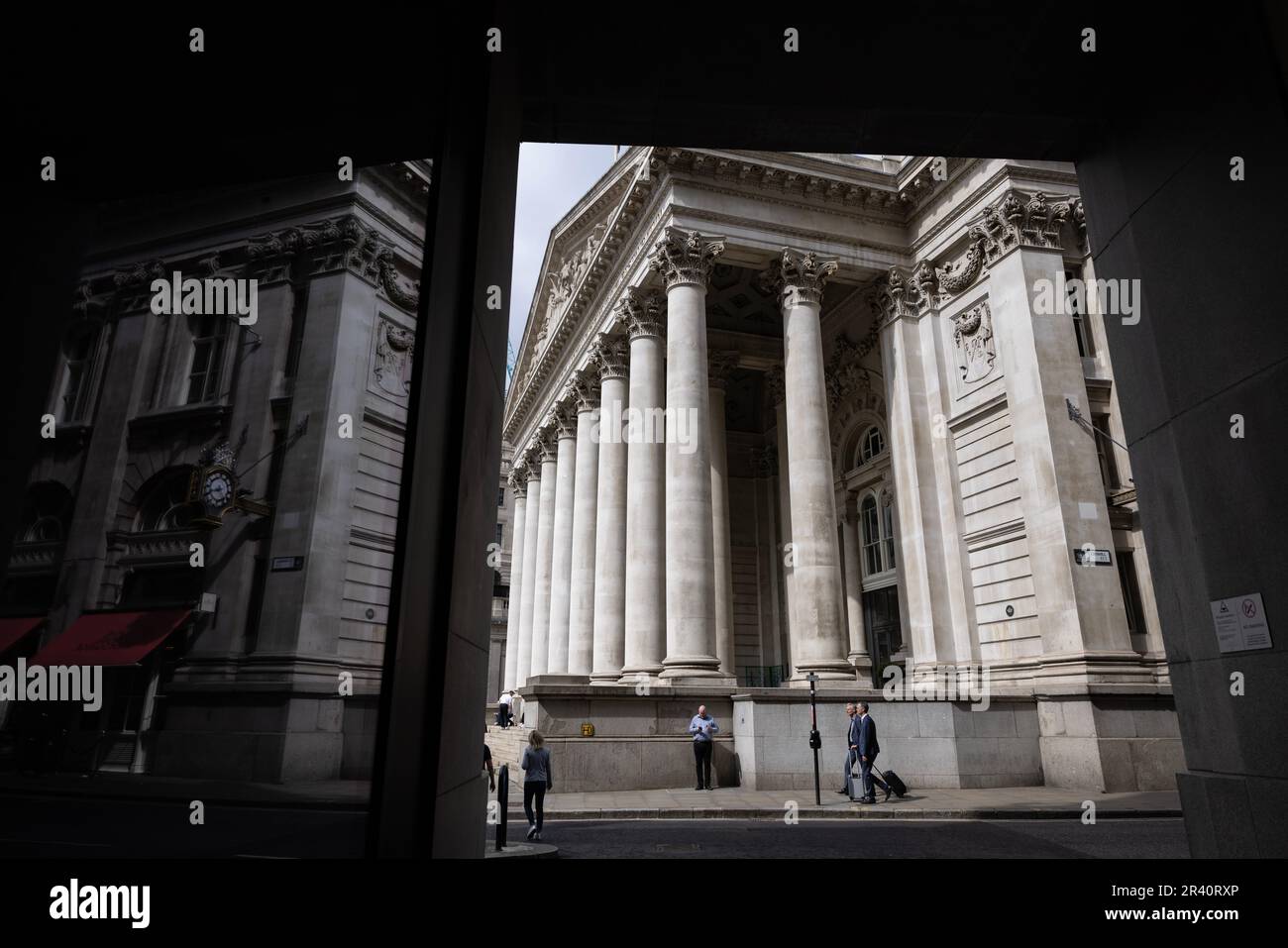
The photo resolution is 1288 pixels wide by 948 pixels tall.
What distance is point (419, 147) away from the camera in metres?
4.50

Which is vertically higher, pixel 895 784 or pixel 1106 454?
pixel 1106 454

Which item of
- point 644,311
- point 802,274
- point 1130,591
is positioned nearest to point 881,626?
point 1130,591

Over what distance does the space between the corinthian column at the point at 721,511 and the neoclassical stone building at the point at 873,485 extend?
123mm

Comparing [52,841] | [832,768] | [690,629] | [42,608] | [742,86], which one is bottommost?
[832,768]

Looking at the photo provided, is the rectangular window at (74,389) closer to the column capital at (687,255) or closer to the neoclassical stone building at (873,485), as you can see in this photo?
the neoclassical stone building at (873,485)

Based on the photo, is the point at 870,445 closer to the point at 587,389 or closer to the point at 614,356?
the point at 614,356

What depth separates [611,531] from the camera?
91.5 feet

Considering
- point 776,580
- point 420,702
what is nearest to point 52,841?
point 420,702

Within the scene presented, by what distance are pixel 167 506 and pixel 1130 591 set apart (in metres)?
22.7

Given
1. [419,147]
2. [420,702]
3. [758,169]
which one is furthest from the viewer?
[758,169]

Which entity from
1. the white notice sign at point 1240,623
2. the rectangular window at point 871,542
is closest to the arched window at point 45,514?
the white notice sign at point 1240,623

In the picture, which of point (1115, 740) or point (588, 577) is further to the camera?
point (588, 577)

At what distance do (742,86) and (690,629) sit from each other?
16.2 meters
